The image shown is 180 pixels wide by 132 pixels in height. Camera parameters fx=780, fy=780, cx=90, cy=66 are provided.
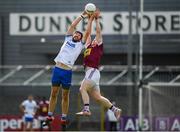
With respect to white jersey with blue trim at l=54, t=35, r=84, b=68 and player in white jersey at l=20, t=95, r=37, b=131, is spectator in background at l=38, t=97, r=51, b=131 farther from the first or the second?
white jersey with blue trim at l=54, t=35, r=84, b=68

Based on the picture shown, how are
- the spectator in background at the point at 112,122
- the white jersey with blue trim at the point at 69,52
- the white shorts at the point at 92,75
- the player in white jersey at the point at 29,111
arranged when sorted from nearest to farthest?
the white jersey with blue trim at the point at 69,52
the white shorts at the point at 92,75
the player in white jersey at the point at 29,111
the spectator in background at the point at 112,122

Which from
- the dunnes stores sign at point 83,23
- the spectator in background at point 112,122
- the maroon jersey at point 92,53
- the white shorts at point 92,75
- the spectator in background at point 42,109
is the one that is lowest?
the spectator in background at point 112,122

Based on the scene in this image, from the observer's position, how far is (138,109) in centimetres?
4066

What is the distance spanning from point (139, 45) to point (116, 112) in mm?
21034

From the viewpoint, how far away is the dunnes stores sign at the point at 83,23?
46375mm

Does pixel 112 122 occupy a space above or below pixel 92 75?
below

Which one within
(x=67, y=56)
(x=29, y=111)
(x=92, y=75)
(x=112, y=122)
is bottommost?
(x=112, y=122)

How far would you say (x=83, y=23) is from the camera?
1807 inches

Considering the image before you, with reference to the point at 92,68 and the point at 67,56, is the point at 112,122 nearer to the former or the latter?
the point at 92,68

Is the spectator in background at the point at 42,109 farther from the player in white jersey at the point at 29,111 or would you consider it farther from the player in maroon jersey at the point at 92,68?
the player in maroon jersey at the point at 92,68

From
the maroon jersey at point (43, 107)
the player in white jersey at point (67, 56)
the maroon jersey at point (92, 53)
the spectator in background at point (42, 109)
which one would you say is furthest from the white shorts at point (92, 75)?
the maroon jersey at point (43, 107)

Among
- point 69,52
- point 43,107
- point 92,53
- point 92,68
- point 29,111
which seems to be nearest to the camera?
point 69,52

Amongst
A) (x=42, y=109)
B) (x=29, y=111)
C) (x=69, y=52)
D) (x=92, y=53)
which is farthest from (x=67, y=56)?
(x=42, y=109)

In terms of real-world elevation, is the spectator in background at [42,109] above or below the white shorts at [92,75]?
below
